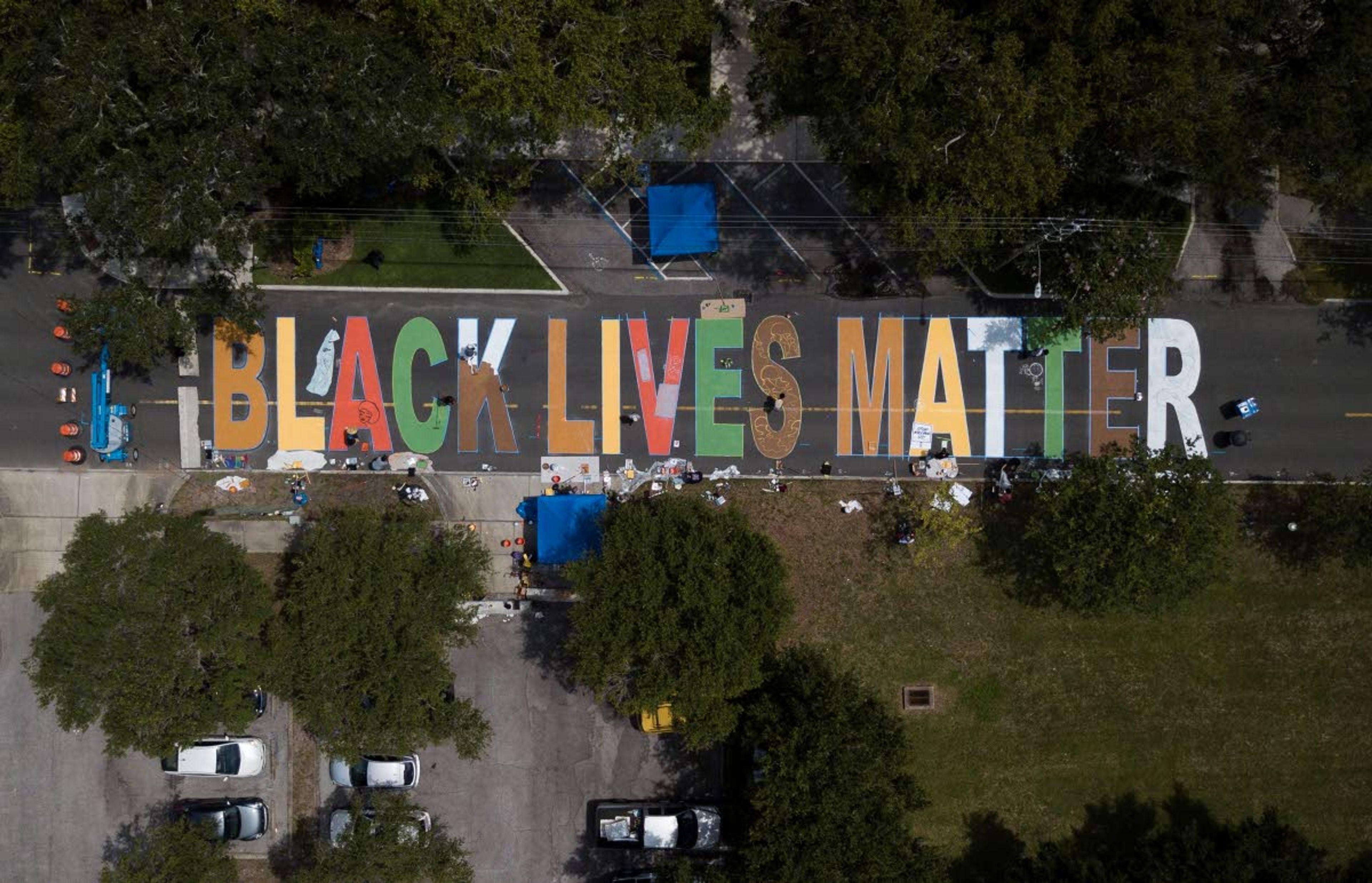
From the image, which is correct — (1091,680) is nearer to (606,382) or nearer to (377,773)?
(606,382)

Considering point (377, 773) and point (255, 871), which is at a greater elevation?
point (377, 773)

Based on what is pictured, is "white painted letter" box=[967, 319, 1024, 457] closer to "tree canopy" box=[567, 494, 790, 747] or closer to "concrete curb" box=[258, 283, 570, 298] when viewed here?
"tree canopy" box=[567, 494, 790, 747]

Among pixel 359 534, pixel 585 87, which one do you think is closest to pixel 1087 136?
pixel 585 87

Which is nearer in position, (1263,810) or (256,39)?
(256,39)

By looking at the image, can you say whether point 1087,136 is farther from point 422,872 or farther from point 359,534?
point 422,872

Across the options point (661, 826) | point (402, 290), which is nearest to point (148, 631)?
point (402, 290)

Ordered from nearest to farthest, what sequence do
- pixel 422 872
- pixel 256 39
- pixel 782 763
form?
1. pixel 256 39
2. pixel 782 763
3. pixel 422 872
